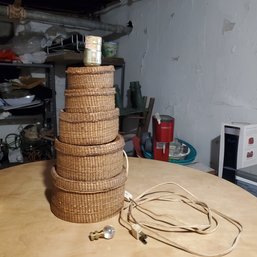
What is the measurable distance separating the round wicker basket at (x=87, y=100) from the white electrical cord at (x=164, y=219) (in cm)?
35

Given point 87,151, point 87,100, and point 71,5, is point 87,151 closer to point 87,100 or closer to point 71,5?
point 87,100

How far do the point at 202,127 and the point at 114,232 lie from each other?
1366mm

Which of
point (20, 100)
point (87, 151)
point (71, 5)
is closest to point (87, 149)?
point (87, 151)

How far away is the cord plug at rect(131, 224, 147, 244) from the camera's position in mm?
722

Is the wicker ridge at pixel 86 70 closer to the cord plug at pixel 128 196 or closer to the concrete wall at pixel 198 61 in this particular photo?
the cord plug at pixel 128 196

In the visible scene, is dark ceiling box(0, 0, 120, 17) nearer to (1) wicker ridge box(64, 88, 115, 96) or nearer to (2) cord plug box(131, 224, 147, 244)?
(1) wicker ridge box(64, 88, 115, 96)

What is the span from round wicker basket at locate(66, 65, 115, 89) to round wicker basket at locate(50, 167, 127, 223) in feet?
0.97

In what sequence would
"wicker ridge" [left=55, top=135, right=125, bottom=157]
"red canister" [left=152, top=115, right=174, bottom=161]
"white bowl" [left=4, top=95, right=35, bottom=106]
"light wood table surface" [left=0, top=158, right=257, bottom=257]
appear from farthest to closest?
"white bowl" [left=4, top=95, right=35, bottom=106]
"red canister" [left=152, top=115, right=174, bottom=161]
"wicker ridge" [left=55, top=135, right=125, bottom=157]
"light wood table surface" [left=0, top=158, right=257, bottom=257]

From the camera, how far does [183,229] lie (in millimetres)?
773

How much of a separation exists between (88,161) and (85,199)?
12cm

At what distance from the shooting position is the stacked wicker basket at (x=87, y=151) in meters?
0.80

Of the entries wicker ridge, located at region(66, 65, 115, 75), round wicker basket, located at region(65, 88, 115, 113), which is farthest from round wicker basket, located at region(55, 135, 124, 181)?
wicker ridge, located at region(66, 65, 115, 75)

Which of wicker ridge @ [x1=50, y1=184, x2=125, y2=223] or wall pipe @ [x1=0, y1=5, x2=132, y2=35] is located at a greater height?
wall pipe @ [x1=0, y1=5, x2=132, y2=35]

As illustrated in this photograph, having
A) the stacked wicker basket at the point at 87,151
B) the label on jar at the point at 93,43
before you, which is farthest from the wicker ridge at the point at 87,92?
the label on jar at the point at 93,43
